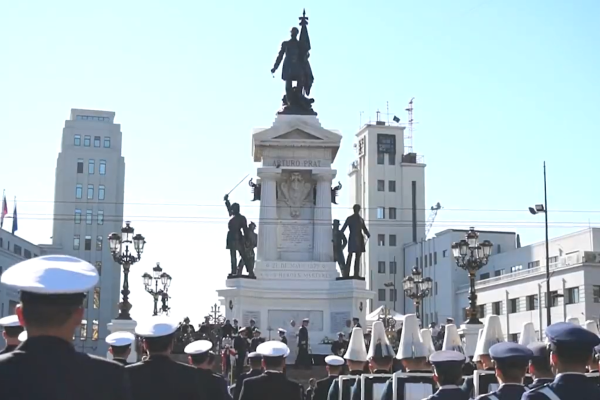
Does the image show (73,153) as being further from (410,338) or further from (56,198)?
(410,338)

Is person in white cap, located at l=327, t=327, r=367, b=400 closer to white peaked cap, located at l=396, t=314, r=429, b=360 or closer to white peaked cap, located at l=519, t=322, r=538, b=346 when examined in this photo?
white peaked cap, located at l=396, t=314, r=429, b=360

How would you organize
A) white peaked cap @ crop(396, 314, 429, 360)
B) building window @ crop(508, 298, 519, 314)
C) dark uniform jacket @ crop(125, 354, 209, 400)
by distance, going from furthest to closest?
1. building window @ crop(508, 298, 519, 314)
2. white peaked cap @ crop(396, 314, 429, 360)
3. dark uniform jacket @ crop(125, 354, 209, 400)

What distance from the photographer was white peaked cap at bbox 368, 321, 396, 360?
43.7 ft

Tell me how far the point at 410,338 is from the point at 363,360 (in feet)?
6.02

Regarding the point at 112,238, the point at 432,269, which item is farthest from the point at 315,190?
the point at 432,269

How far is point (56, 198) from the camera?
118m

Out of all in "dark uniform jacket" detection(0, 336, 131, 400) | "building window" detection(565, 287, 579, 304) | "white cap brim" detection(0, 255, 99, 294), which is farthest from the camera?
"building window" detection(565, 287, 579, 304)

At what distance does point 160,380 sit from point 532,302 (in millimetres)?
77874

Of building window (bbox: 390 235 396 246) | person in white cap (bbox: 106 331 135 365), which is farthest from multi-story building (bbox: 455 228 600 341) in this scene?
person in white cap (bbox: 106 331 135 365)

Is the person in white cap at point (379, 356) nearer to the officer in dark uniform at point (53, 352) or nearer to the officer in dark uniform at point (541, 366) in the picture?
the officer in dark uniform at point (541, 366)

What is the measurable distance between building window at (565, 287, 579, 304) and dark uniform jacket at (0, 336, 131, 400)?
74.7m

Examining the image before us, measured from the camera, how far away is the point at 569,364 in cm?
621

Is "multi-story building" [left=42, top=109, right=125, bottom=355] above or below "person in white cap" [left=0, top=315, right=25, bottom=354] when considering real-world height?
above

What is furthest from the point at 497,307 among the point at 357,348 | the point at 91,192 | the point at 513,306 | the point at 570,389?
the point at 570,389
